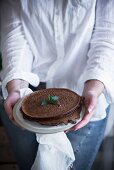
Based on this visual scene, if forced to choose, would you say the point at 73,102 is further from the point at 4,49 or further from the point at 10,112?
the point at 4,49

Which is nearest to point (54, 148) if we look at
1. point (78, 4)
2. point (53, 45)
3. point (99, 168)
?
point (53, 45)

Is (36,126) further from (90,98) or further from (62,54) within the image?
(62,54)

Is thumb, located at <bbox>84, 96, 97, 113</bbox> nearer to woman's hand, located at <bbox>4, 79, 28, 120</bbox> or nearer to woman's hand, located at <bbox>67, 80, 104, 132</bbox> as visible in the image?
woman's hand, located at <bbox>67, 80, 104, 132</bbox>

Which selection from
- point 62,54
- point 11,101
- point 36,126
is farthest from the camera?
point 62,54

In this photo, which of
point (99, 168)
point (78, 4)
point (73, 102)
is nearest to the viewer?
point (73, 102)

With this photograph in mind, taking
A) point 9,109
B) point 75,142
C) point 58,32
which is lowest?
point 75,142

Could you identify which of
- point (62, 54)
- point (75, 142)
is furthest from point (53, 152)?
point (62, 54)

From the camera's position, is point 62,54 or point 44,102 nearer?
point 44,102

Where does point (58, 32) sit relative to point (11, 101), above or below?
above
